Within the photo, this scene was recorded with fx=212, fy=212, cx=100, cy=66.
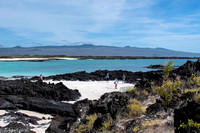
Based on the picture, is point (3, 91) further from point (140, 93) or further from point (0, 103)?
point (140, 93)

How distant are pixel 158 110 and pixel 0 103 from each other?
10759 millimetres

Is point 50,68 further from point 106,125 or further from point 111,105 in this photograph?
point 106,125

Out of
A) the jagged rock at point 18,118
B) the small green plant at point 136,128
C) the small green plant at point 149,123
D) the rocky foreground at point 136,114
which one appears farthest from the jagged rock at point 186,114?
the jagged rock at point 18,118

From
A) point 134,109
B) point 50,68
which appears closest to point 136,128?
point 134,109

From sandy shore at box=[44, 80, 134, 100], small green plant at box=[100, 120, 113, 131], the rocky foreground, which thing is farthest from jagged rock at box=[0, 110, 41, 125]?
sandy shore at box=[44, 80, 134, 100]

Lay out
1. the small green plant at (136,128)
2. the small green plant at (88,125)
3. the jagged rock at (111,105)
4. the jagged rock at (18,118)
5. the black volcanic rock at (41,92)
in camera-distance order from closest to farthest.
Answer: the small green plant at (136,128), the small green plant at (88,125), the jagged rock at (111,105), the jagged rock at (18,118), the black volcanic rock at (41,92)

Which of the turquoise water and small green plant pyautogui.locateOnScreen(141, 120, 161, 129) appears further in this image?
the turquoise water

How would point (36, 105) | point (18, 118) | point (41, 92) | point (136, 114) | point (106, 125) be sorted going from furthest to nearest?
point (41, 92) < point (36, 105) < point (18, 118) < point (136, 114) < point (106, 125)

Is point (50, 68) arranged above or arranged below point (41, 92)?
below

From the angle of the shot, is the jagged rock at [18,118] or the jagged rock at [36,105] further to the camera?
the jagged rock at [36,105]

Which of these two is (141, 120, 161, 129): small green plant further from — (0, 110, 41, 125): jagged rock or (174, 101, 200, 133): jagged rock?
(0, 110, 41, 125): jagged rock

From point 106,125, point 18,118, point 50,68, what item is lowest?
point 50,68

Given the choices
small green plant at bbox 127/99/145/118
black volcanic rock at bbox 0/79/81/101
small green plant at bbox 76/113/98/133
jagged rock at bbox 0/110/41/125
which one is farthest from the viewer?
black volcanic rock at bbox 0/79/81/101

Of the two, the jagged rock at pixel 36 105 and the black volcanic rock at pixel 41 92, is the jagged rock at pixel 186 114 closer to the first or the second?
the jagged rock at pixel 36 105
